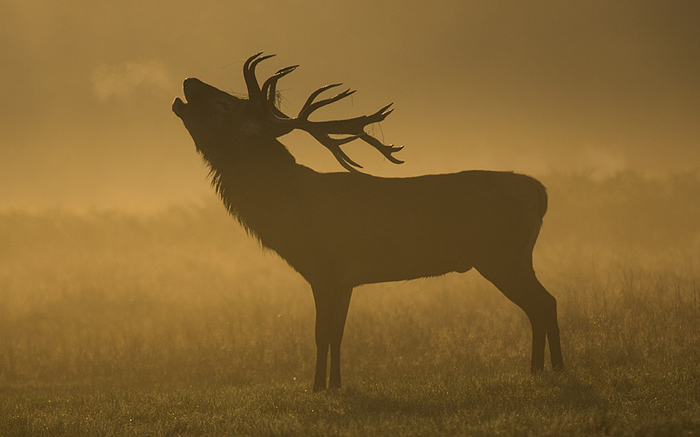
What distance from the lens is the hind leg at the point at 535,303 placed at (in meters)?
9.38

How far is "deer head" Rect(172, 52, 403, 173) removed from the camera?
33.2 feet

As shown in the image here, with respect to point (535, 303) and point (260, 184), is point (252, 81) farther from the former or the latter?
point (535, 303)

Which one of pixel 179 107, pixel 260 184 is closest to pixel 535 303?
pixel 260 184

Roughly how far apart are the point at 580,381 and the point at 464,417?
2298 millimetres

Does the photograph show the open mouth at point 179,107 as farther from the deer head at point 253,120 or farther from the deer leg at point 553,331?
the deer leg at point 553,331

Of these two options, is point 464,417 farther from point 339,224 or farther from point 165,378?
point 165,378

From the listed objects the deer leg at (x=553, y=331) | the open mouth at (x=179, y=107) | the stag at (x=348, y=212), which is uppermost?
the open mouth at (x=179, y=107)

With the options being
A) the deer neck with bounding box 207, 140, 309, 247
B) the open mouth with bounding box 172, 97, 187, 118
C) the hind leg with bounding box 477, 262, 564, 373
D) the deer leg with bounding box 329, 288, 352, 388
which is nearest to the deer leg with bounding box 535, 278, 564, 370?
the hind leg with bounding box 477, 262, 564, 373

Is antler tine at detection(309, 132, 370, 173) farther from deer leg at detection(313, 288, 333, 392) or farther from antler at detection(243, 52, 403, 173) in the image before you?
deer leg at detection(313, 288, 333, 392)

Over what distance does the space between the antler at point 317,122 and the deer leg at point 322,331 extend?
1.90 metres

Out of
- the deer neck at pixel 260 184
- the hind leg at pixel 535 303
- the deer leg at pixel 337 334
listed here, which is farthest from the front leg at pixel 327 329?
the hind leg at pixel 535 303

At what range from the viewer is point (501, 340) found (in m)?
13.6

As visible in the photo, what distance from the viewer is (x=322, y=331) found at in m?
9.34

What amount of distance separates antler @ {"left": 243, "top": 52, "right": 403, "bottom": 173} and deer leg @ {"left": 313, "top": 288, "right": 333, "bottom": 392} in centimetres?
190
